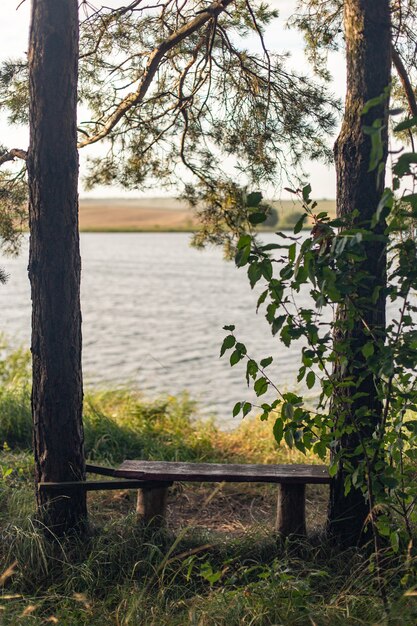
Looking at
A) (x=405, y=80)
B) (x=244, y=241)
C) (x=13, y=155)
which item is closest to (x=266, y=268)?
(x=244, y=241)

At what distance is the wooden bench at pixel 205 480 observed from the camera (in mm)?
4648

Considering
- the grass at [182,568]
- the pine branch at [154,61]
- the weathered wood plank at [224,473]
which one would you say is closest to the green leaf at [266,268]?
the grass at [182,568]

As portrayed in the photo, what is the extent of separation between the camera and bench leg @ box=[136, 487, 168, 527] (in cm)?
481

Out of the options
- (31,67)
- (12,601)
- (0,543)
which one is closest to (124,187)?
(31,67)

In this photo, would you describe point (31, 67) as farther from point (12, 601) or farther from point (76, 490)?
point (12, 601)

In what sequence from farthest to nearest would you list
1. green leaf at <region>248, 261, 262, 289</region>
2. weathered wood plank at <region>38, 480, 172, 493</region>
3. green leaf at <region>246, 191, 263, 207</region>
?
1. weathered wood plank at <region>38, 480, 172, 493</region>
2. green leaf at <region>248, 261, 262, 289</region>
3. green leaf at <region>246, 191, 263, 207</region>

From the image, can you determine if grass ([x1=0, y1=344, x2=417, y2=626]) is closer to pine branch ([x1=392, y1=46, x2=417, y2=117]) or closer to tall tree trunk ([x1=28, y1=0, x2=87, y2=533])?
tall tree trunk ([x1=28, y1=0, x2=87, y2=533])

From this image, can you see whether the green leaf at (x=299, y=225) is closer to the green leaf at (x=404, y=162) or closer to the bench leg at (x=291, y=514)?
the green leaf at (x=404, y=162)

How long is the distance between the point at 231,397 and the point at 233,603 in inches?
316

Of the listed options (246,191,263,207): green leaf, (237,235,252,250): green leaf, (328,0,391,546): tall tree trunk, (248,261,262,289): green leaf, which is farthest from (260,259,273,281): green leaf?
(328,0,391,546): tall tree trunk

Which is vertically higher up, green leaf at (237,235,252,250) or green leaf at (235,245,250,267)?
green leaf at (237,235,252,250)

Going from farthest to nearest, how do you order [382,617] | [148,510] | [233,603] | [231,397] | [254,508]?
[231,397]
[254,508]
[148,510]
[233,603]
[382,617]

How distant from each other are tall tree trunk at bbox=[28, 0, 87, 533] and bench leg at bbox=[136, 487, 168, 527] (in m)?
0.44

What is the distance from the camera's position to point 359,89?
4547 millimetres
